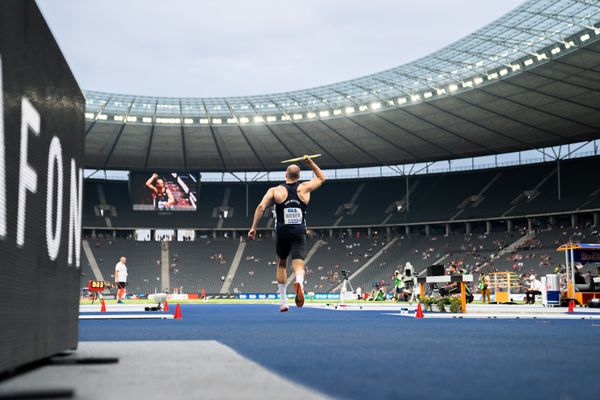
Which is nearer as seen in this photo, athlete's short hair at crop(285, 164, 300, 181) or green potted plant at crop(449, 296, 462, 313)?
athlete's short hair at crop(285, 164, 300, 181)

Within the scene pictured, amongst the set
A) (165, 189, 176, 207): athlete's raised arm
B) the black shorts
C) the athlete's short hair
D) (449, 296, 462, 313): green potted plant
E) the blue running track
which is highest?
(165, 189, 176, 207): athlete's raised arm

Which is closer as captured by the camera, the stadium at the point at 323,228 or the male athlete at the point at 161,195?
the stadium at the point at 323,228

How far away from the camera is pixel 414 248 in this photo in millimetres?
60250

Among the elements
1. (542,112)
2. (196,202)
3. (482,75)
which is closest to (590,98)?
(542,112)

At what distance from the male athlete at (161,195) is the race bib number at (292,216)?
55589 millimetres

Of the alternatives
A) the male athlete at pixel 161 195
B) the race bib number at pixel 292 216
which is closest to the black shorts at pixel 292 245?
the race bib number at pixel 292 216

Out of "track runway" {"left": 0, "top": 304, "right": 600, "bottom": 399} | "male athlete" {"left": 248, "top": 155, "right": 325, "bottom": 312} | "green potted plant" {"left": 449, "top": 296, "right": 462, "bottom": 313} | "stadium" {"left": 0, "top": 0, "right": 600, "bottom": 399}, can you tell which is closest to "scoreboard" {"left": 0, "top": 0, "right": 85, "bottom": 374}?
"stadium" {"left": 0, "top": 0, "right": 600, "bottom": 399}

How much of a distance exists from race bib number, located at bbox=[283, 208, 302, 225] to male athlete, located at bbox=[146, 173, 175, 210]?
182ft

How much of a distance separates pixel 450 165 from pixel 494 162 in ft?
14.3

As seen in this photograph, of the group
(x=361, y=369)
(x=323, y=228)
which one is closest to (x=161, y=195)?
(x=323, y=228)

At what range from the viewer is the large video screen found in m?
64.8

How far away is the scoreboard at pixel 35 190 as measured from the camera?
387cm

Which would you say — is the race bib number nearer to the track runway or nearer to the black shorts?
the black shorts

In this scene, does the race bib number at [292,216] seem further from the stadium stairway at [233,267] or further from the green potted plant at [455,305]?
the stadium stairway at [233,267]
